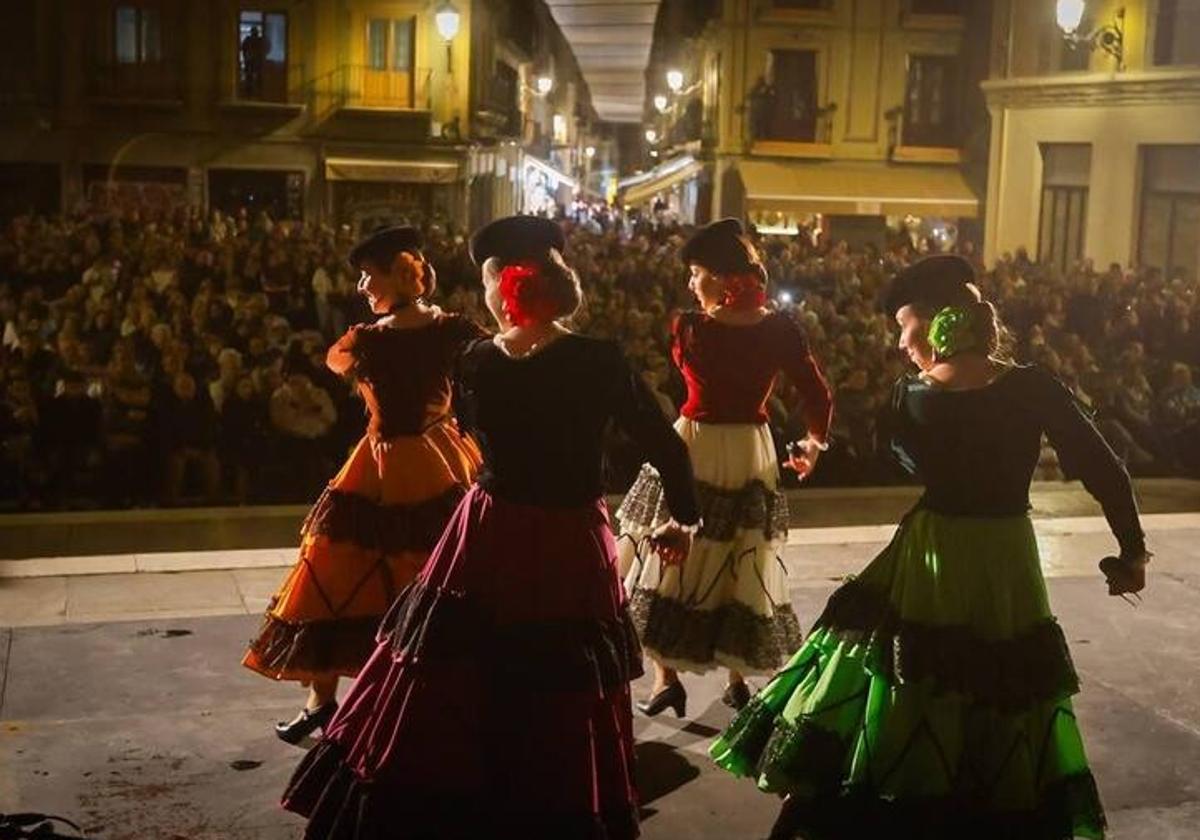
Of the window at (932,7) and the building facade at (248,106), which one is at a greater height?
the window at (932,7)

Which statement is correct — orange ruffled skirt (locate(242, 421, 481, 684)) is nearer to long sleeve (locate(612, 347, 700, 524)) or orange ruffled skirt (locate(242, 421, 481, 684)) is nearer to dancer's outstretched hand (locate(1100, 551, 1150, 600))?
long sleeve (locate(612, 347, 700, 524))

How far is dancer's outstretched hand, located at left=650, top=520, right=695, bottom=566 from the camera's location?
4621mm

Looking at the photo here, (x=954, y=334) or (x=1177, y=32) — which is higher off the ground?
(x=1177, y=32)

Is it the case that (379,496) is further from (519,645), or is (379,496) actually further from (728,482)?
(519,645)

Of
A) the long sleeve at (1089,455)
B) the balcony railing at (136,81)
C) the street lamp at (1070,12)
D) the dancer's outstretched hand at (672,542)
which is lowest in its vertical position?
the dancer's outstretched hand at (672,542)

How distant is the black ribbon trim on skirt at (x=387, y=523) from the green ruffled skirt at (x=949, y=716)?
1.59 meters

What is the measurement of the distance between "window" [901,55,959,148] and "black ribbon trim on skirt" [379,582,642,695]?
34.2m

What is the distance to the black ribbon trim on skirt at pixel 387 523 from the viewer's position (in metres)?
5.65

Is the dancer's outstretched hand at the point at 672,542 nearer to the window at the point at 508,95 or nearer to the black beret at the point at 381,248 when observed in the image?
the black beret at the point at 381,248

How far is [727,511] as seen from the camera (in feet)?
19.9

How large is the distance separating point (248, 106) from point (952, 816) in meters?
31.9

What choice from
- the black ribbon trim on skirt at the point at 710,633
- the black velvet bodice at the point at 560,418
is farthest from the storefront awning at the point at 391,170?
the black velvet bodice at the point at 560,418

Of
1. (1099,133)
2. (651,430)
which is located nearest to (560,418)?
(651,430)

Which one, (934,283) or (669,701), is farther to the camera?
(669,701)
